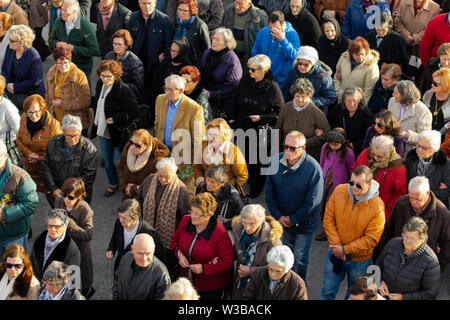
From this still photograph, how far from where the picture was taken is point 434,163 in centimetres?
859

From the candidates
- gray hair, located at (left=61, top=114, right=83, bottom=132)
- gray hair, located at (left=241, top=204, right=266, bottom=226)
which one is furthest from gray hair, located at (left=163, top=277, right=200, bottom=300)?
gray hair, located at (left=61, top=114, right=83, bottom=132)

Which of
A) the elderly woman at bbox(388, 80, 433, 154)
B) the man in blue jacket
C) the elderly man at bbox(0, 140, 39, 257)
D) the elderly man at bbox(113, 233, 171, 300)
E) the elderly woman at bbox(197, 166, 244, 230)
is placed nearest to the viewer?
the elderly man at bbox(113, 233, 171, 300)

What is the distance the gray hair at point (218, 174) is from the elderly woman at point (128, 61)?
9.44 feet

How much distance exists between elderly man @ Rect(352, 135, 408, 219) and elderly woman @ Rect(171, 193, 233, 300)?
1937 mm

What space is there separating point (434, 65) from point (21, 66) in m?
5.73

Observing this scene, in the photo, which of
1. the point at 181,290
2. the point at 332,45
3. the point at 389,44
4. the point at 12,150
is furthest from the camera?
the point at 332,45

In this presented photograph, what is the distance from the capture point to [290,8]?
12.1 meters

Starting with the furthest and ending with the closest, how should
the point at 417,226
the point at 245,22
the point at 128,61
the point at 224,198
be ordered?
1. the point at 245,22
2. the point at 128,61
3. the point at 224,198
4. the point at 417,226

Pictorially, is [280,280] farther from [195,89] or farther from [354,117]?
[195,89]

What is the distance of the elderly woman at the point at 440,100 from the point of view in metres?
9.61

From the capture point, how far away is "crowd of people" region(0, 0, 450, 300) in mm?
7621

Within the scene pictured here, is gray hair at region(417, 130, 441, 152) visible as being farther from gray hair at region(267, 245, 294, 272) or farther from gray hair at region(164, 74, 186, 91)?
gray hair at region(164, 74, 186, 91)

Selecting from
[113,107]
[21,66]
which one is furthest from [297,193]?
[21,66]
